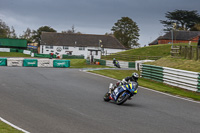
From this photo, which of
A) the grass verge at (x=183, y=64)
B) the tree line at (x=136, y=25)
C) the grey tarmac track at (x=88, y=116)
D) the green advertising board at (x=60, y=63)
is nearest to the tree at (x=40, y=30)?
the tree line at (x=136, y=25)

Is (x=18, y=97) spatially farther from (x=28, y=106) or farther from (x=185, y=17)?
(x=185, y=17)

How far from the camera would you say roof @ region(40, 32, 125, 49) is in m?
89.1

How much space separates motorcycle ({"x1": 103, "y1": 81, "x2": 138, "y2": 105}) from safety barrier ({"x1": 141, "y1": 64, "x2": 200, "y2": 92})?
7223mm

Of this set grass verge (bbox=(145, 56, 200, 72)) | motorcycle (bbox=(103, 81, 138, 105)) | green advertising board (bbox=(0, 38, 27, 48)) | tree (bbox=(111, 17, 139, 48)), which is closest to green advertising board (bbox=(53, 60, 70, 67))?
grass verge (bbox=(145, 56, 200, 72))

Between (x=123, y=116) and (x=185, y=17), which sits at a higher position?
(x=185, y=17)

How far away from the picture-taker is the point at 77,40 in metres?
91.0

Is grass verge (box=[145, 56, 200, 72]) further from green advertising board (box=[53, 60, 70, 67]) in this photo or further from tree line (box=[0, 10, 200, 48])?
tree line (box=[0, 10, 200, 48])

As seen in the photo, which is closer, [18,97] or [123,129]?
[123,129]

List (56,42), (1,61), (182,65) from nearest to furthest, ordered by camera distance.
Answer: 1. (182,65)
2. (1,61)
3. (56,42)

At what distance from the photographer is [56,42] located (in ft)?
292

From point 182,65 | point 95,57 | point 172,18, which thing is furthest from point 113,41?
point 182,65

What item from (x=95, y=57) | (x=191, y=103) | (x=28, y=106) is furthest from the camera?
(x=95, y=57)

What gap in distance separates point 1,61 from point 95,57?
48.7ft

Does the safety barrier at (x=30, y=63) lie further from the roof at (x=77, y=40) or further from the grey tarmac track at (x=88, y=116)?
the roof at (x=77, y=40)
